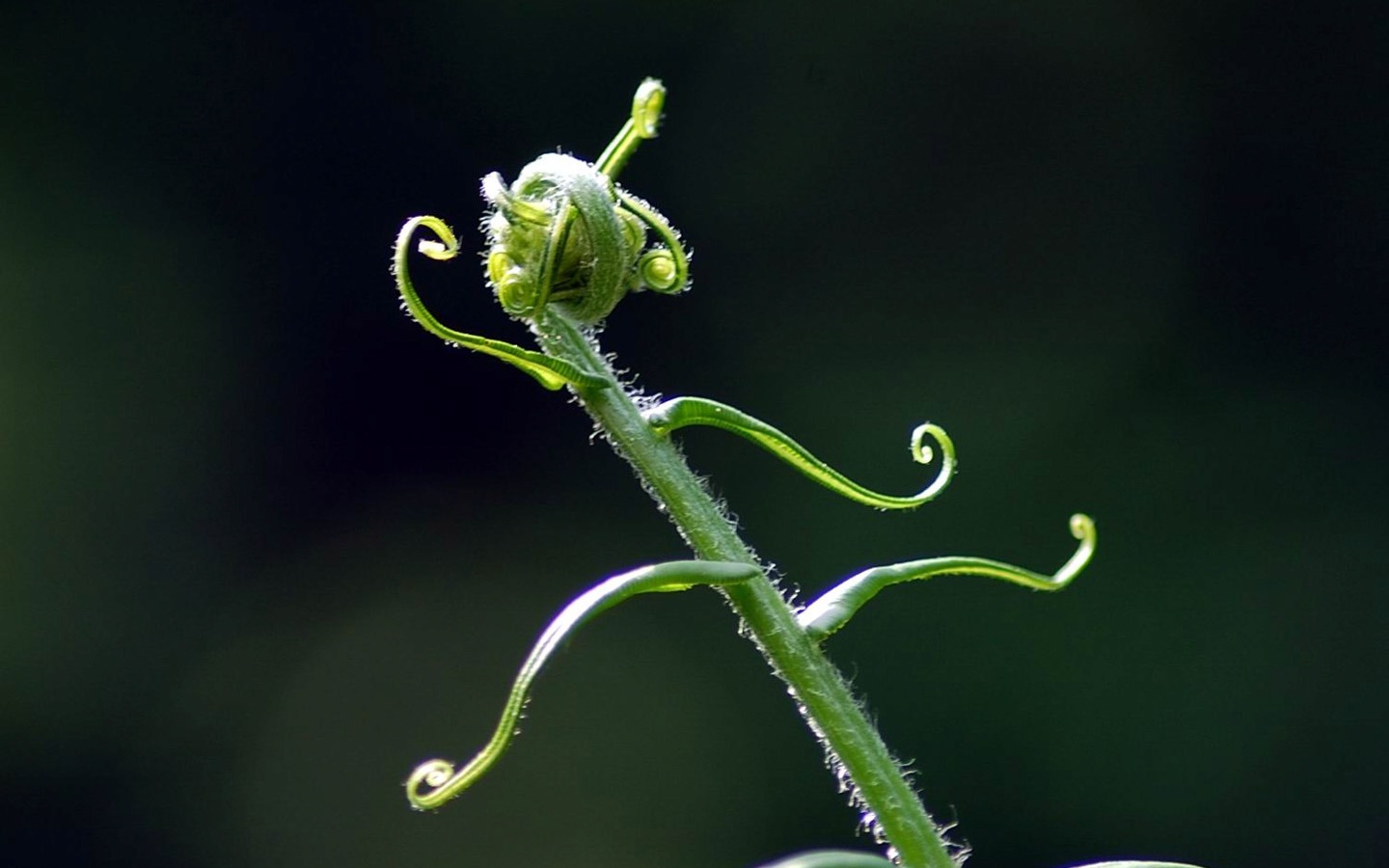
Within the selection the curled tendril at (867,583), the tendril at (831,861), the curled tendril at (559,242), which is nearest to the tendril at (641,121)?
the curled tendril at (559,242)

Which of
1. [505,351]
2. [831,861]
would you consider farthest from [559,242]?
[831,861]

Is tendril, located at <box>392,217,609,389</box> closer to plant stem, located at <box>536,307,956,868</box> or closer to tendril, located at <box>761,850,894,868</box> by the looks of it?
plant stem, located at <box>536,307,956,868</box>

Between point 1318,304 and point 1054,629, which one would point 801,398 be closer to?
point 1054,629

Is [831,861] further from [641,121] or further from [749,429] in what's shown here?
[641,121]

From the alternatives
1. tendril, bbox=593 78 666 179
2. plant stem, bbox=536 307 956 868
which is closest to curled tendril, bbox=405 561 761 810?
plant stem, bbox=536 307 956 868

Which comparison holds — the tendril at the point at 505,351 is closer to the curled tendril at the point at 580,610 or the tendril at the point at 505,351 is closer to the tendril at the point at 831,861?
the curled tendril at the point at 580,610
